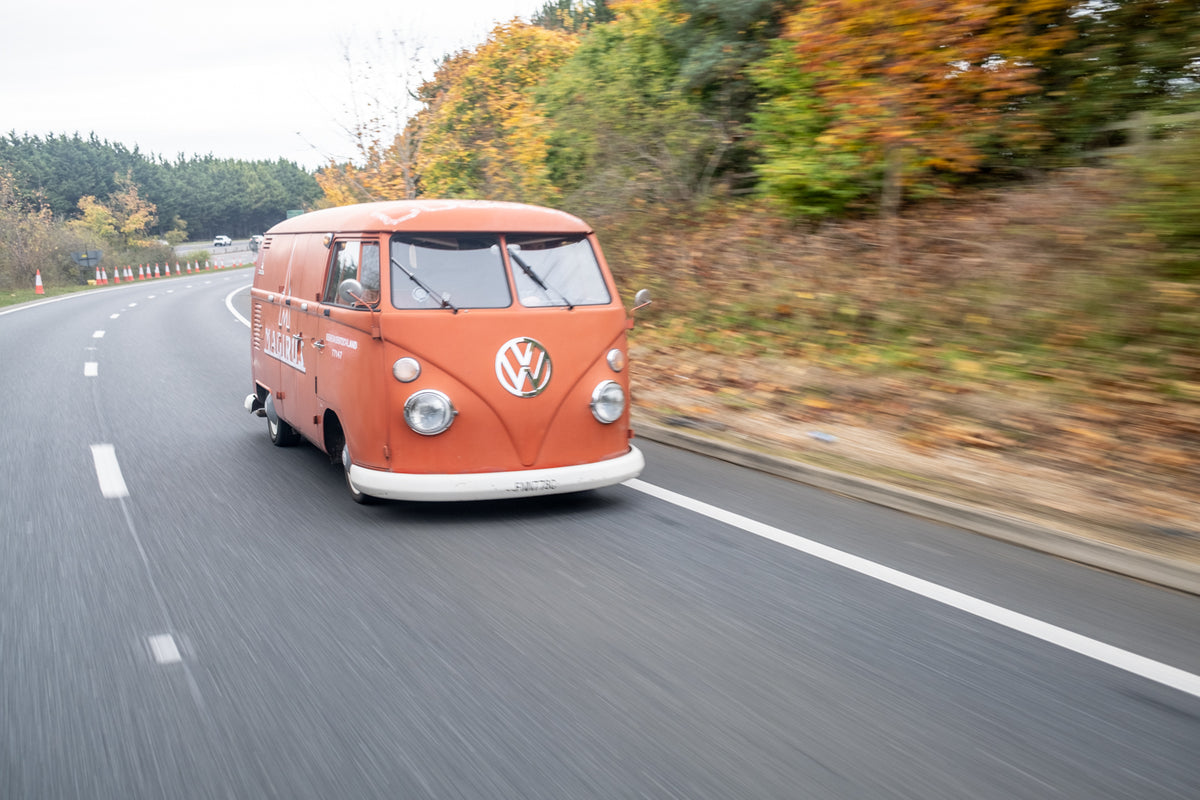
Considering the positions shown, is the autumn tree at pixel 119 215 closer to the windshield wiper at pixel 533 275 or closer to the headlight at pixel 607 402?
the windshield wiper at pixel 533 275

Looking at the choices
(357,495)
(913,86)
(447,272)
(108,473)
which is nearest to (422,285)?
(447,272)

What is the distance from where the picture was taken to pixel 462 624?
455 centimetres

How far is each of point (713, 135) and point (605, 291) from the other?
407 inches

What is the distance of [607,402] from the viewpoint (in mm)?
6520

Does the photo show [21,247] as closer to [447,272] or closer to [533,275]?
[447,272]

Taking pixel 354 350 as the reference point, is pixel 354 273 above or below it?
above

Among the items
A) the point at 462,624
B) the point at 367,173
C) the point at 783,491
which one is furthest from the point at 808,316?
the point at 367,173

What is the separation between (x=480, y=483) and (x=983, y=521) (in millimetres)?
3040

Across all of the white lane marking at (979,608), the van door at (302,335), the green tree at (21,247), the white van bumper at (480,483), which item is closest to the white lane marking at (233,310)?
the green tree at (21,247)

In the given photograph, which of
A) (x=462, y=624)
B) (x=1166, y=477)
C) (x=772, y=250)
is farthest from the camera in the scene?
(x=772, y=250)

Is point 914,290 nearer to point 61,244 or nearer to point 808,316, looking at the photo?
point 808,316

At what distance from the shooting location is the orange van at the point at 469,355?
608 centimetres

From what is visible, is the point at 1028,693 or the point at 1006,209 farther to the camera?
the point at 1006,209

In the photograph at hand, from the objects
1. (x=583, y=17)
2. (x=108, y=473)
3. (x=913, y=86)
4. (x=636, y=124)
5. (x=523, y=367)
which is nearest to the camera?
(x=523, y=367)
